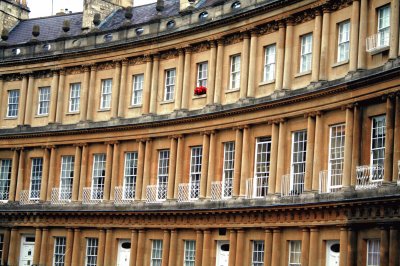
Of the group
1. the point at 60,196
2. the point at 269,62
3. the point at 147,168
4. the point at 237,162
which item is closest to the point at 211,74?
the point at 269,62

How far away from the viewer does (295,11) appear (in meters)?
38.7

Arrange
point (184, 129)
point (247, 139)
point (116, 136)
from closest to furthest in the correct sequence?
point (247, 139)
point (184, 129)
point (116, 136)

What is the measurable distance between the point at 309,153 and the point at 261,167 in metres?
3.68

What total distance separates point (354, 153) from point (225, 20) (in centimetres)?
1097

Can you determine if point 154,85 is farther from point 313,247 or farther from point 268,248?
point 313,247

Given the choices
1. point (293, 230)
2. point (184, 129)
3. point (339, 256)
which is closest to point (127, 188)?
point (184, 129)

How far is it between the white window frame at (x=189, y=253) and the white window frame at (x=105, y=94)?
9643 mm

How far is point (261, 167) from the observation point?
40125 millimetres

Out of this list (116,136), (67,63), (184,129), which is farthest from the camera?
(67,63)

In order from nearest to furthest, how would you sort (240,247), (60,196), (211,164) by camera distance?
(240,247), (211,164), (60,196)

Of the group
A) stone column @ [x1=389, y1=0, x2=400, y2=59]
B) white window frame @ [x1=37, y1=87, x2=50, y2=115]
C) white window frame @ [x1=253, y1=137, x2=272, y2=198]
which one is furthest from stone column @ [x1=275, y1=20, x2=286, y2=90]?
white window frame @ [x1=37, y1=87, x2=50, y2=115]

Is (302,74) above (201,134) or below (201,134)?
above

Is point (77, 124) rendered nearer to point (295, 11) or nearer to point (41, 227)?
point (41, 227)

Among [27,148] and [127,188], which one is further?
[27,148]
